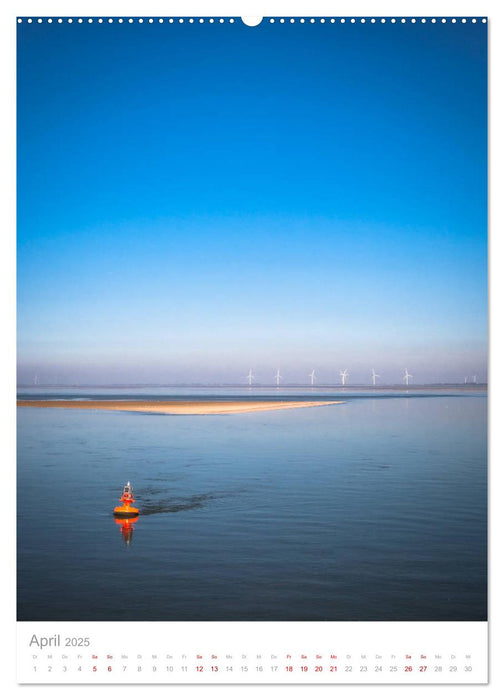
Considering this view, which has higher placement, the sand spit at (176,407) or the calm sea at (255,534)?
the calm sea at (255,534)

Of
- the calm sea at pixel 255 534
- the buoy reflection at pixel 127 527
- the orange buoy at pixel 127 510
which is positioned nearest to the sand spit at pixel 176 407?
the calm sea at pixel 255 534

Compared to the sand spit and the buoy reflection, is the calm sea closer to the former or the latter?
the buoy reflection

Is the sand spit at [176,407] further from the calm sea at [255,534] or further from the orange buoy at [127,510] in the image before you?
the orange buoy at [127,510]

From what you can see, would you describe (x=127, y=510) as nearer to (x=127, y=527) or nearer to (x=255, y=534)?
(x=127, y=527)
